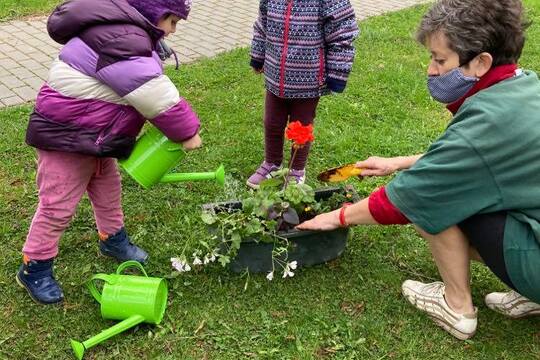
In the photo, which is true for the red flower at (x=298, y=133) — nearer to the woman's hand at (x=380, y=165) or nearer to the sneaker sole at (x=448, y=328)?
the woman's hand at (x=380, y=165)

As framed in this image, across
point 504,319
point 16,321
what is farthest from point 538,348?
point 16,321

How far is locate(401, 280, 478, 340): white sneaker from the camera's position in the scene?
7.83 feet

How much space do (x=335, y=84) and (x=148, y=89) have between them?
4.05 feet

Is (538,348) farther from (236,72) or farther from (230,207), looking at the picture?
(236,72)

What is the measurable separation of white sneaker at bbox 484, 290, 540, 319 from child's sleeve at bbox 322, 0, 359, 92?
4.13ft

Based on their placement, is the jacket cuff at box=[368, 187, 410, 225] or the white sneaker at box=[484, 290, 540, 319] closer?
the jacket cuff at box=[368, 187, 410, 225]

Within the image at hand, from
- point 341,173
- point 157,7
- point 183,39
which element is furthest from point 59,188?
point 183,39

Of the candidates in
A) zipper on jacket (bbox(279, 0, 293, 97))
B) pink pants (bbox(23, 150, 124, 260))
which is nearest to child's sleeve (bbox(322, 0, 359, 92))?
zipper on jacket (bbox(279, 0, 293, 97))

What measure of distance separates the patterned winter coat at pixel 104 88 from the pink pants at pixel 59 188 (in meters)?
0.10

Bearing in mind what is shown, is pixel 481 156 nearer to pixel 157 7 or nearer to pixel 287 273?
pixel 287 273

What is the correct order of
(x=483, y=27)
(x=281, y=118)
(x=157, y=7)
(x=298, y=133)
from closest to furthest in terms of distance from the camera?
1. (x=483, y=27)
2. (x=157, y=7)
3. (x=298, y=133)
4. (x=281, y=118)

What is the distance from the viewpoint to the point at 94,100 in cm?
217

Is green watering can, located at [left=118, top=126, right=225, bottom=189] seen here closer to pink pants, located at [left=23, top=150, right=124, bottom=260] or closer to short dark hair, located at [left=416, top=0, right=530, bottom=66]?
pink pants, located at [left=23, top=150, right=124, bottom=260]

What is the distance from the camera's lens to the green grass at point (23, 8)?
6.35 meters
